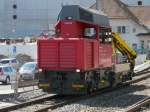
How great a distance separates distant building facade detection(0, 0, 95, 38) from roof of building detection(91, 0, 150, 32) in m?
18.5

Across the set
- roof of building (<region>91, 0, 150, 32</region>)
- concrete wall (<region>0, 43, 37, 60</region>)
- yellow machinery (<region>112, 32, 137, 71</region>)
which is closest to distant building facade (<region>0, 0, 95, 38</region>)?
roof of building (<region>91, 0, 150, 32</region>)

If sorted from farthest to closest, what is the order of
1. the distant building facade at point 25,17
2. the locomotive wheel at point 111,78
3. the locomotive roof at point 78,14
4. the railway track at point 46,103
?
the distant building facade at point 25,17 → the locomotive wheel at point 111,78 → the locomotive roof at point 78,14 → the railway track at point 46,103

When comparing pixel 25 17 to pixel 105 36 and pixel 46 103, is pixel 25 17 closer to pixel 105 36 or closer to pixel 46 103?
pixel 105 36

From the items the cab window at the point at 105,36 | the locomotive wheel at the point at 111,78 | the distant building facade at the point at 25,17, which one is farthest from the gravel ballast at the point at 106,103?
the distant building facade at the point at 25,17

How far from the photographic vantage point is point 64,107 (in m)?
18.4

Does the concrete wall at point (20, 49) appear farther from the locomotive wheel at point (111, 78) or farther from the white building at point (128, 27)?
the locomotive wheel at point (111, 78)

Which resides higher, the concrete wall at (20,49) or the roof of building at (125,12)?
the roof of building at (125,12)

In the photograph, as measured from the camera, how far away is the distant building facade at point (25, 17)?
117000 mm

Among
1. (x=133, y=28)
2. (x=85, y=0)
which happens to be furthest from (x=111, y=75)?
(x=85, y=0)

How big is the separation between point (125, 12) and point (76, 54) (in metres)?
80.1

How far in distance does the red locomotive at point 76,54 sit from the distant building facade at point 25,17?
9291 cm

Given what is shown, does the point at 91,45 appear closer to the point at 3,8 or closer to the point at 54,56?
the point at 54,56

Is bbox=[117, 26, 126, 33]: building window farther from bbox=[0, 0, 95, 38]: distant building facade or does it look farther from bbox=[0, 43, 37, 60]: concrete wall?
bbox=[0, 43, 37, 60]: concrete wall

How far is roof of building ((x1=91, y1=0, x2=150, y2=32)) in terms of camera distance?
99875 mm
